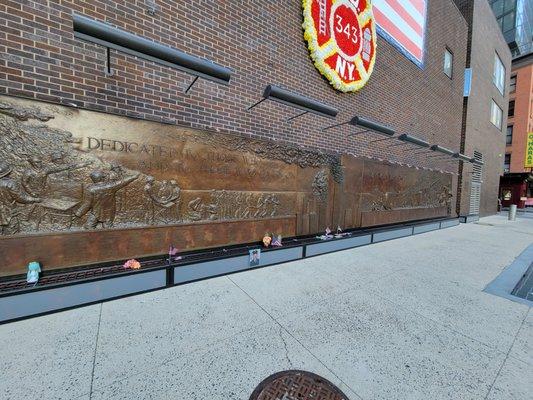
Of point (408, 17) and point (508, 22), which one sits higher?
point (508, 22)

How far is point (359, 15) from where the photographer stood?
677cm

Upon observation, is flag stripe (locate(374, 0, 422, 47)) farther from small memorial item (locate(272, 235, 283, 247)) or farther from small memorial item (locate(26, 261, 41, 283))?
small memorial item (locate(26, 261, 41, 283))

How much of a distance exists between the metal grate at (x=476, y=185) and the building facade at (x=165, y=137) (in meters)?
11.1

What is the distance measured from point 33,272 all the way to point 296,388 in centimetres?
317

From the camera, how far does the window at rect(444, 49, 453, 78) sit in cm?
1148

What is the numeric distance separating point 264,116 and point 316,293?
3606mm

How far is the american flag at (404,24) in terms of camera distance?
7797mm

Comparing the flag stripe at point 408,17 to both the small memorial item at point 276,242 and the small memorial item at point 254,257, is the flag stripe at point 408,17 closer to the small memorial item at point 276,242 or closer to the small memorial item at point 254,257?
the small memorial item at point 276,242

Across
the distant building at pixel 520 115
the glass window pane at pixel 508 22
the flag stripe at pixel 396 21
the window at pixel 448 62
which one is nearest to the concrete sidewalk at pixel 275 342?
the flag stripe at pixel 396 21

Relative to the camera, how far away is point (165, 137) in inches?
149

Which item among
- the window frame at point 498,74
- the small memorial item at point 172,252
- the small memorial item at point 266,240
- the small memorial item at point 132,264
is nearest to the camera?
the small memorial item at point 132,264

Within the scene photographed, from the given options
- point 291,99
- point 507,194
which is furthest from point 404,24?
point 507,194

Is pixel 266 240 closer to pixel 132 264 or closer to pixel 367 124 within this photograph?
pixel 132 264

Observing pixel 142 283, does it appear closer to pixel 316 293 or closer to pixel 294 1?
pixel 316 293
